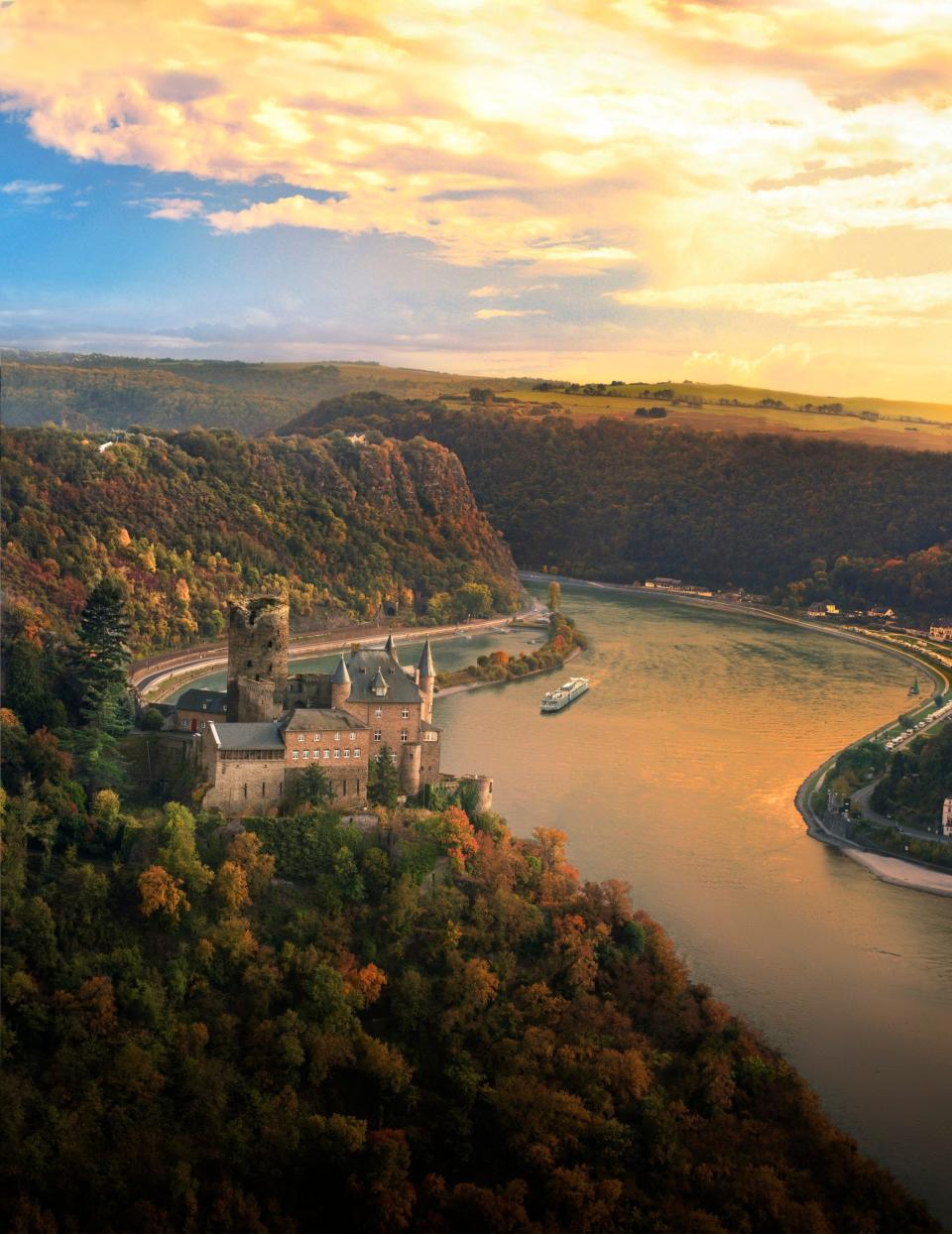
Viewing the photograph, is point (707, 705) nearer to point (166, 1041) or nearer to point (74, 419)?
point (166, 1041)

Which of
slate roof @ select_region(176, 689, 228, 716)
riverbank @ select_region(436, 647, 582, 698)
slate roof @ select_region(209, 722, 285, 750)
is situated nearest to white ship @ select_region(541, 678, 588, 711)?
riverbank @ select_region(436, 647, 582, 698)

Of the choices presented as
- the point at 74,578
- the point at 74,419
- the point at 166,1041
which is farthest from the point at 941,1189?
the point at 74,419

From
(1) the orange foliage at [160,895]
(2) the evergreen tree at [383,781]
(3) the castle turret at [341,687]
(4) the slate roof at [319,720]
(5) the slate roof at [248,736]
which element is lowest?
(1) the orange foliage at [160,895]

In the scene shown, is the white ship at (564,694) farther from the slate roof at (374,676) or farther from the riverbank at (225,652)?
the slate roof at (374,676)

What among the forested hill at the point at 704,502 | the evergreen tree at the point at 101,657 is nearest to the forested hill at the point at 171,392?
the forested hill at the point at 704,502

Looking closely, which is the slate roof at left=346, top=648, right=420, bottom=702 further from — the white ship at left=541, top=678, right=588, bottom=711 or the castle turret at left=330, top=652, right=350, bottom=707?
the white ship at left=541, top=678, right=588, bottom=711

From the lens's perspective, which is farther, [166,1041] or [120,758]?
[120,758]

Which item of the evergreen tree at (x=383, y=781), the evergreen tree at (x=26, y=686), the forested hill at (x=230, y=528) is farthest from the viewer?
the forested hill at (x=230, y=528)
